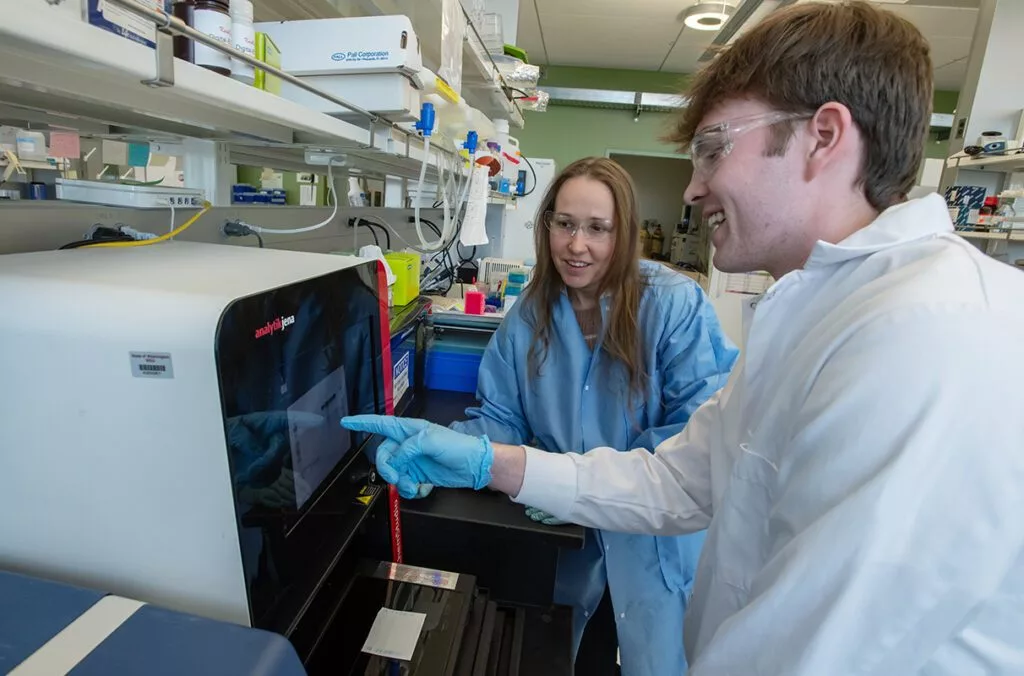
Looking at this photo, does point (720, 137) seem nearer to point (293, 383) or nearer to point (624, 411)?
point (293, 383)

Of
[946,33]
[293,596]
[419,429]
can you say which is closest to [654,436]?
[419,429]

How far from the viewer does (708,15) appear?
397cm

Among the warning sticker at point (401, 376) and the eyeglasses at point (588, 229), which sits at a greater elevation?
the eyeglasses at point (588, 229)

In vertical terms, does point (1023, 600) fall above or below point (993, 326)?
below

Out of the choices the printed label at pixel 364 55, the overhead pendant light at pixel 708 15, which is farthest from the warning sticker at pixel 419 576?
the overhead pendant light at pixel 708 15

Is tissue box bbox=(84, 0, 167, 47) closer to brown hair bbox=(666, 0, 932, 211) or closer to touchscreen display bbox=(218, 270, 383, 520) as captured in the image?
touchscreen display bbox=(218, 270, 383, 520)

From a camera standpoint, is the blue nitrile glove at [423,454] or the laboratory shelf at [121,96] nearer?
the laboratory shelf at [121,96]

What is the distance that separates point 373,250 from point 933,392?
3.97 feet

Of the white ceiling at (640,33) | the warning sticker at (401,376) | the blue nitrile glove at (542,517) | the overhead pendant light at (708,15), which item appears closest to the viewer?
the blue nitrile glove at (542,517)

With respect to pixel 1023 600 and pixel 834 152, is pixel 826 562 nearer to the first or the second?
pixel 1023 600

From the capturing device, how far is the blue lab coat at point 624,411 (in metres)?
1.33

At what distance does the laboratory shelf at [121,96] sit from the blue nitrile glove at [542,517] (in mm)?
798

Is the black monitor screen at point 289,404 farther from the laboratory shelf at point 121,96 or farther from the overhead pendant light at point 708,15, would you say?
the overhead pendant light at point 708,15

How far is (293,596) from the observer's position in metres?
0.55
